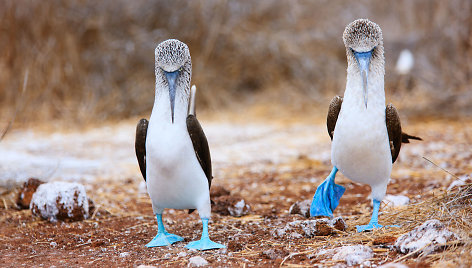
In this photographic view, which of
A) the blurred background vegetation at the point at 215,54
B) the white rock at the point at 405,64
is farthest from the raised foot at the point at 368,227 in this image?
the white rock at the point at 405,64

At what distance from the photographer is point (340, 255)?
2.76 meters

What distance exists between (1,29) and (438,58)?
832cm

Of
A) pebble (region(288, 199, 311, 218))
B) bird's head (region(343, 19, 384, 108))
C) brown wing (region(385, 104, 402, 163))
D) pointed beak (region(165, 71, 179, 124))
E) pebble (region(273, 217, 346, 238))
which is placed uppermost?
bird's head (region(343, 19, 384, 108))

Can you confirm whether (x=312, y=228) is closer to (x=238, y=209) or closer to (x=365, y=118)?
(x=365, y=118)

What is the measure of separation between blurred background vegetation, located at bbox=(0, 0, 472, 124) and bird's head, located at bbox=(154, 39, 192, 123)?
19.1ft

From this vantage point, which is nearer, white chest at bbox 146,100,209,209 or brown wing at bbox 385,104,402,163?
white chest at bbox 146,100,209,209

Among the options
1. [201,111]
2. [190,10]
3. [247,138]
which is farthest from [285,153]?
[190,10]

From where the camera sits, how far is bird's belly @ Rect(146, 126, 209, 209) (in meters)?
3.09

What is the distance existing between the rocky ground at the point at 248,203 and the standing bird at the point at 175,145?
1.07ft

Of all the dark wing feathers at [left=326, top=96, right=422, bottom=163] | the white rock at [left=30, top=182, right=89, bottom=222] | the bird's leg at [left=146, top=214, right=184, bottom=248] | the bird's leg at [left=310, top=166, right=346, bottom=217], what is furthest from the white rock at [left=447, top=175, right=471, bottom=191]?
the white rock at [left=30, top=182, right=89, bottom=222]

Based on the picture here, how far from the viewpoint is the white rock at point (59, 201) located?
397 cm

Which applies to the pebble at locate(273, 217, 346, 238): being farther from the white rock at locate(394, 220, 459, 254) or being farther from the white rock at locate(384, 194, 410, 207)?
the white rock at locate(384, 194, 410, 207)

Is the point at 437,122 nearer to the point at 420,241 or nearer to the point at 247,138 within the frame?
the point at 247,138

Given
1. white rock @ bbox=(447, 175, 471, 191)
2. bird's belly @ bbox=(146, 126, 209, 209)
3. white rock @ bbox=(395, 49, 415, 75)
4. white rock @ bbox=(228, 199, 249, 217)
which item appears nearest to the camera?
bird's belly @ bbox=(146, 126, 209, 209)
